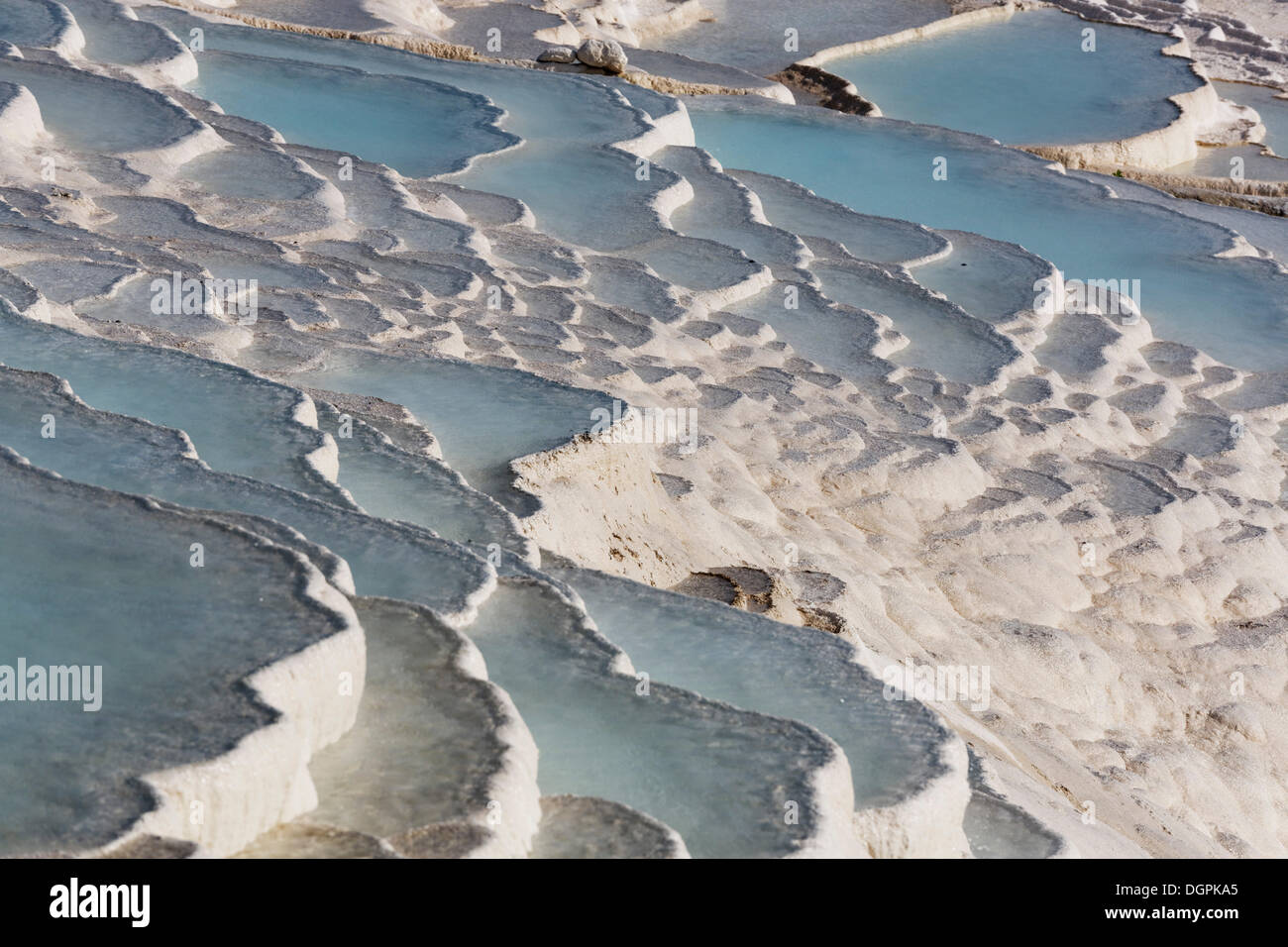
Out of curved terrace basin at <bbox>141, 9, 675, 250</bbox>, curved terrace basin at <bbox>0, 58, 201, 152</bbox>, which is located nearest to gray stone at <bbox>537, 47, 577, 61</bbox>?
curved terrace basin at <bbox>141, 9, 675, 250</bbox>

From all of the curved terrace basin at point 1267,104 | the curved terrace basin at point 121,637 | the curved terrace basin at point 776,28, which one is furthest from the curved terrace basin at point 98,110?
the curved terrace basin at point 1267,104

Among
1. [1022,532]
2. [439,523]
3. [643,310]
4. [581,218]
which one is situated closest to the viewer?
[439,523]

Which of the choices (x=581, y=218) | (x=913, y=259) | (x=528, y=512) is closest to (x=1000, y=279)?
(x=913, y=259)

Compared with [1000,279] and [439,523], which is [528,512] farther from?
[1000,279]

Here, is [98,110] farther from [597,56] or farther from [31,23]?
[597,56]

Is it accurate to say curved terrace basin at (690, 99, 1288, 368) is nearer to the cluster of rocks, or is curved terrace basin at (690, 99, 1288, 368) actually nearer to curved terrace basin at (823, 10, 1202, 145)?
the cluster of rocks

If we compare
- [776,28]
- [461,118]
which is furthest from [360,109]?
[776,28]

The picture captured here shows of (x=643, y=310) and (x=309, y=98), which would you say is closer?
(x=643, y=310)
